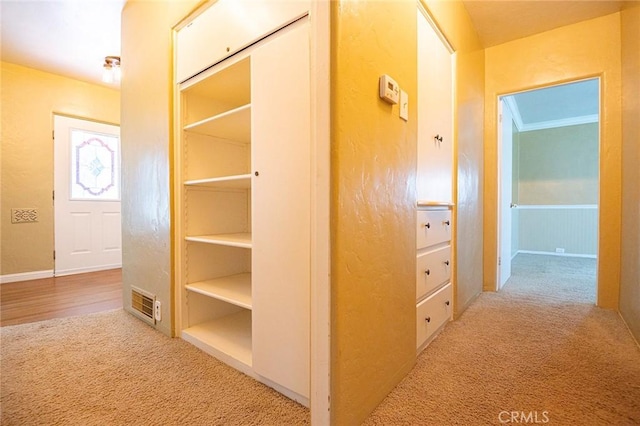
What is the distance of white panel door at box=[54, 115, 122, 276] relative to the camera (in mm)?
3395

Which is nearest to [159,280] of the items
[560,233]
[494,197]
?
[494,197]

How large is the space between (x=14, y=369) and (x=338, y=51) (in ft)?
6.91

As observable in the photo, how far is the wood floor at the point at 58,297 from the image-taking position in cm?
213

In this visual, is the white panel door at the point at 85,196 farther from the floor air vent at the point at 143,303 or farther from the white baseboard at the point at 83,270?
the floor air vent at the point at 143,303

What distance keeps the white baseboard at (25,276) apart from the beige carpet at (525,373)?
161 inches

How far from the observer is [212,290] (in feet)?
5.19

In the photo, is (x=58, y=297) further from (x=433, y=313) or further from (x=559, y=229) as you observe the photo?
(x=559, y=229)

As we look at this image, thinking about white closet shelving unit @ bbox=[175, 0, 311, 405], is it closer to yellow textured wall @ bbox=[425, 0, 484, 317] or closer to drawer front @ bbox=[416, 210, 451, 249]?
drawer front @ bbox=[416, 210, 451, 249]

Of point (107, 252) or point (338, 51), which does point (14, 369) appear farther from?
point (107, 252)

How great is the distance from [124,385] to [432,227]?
69.2 inches

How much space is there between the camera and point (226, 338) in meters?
1.58

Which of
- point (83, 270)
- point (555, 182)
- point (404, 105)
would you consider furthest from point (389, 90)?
point (555, 182)

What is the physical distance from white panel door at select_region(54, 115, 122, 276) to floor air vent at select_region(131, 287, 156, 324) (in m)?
2.23

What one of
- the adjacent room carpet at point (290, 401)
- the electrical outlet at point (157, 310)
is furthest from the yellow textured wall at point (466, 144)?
the electrical outlet at point (157, 310)
